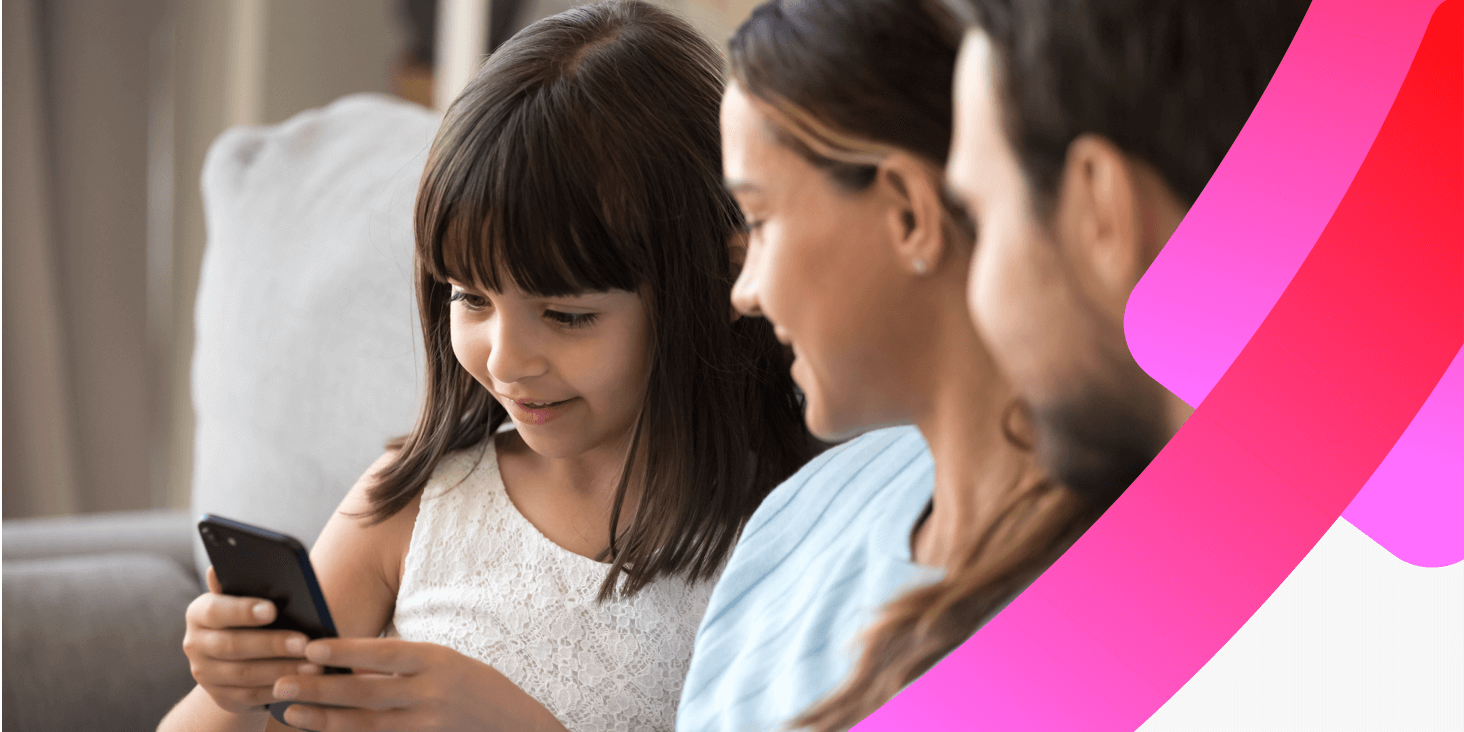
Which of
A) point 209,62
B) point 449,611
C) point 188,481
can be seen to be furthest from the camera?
point 188,481

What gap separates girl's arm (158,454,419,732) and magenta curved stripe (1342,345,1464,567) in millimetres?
458

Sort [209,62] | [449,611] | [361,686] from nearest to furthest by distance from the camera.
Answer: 1. [361,686]
2. [449,611]
3. [209,62]

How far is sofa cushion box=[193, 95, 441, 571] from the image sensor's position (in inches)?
40.0

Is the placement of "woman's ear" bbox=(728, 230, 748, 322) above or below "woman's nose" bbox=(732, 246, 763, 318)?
below

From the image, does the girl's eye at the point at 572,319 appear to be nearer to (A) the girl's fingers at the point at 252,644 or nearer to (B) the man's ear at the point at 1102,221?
(A) the girl's fingers at the point at 252,644

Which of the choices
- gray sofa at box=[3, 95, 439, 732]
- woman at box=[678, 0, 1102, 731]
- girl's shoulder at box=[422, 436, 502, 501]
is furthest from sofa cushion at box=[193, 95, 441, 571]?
woman at box=[678, 0, 1102, 731]

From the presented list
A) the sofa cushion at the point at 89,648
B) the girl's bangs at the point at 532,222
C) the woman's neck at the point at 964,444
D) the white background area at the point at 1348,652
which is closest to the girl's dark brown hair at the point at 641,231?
the girl's bangs at the point at 532,222

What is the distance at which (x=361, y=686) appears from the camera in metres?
0.53

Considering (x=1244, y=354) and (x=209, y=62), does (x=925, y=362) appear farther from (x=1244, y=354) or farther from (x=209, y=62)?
(x=209, y=62)

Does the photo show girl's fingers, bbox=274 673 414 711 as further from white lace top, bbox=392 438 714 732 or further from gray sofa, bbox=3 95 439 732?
gray sofa, bbox=3 95 439 732

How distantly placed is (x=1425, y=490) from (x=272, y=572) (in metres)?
0.47

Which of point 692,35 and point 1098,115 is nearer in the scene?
point 1098,115

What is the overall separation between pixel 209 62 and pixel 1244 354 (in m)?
2.09

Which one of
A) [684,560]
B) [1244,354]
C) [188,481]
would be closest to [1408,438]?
[1244,354]
